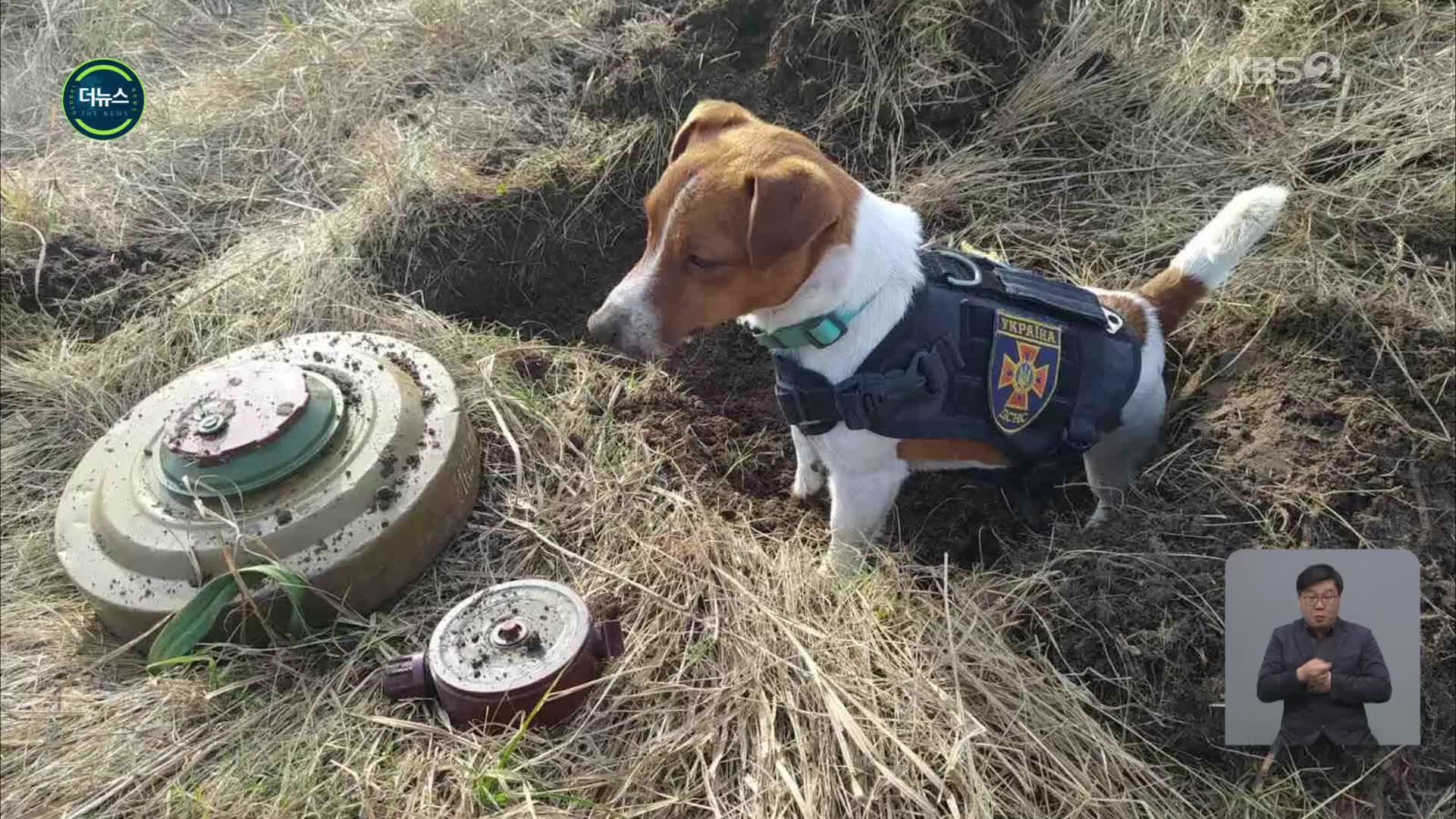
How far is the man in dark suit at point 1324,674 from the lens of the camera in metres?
1.88

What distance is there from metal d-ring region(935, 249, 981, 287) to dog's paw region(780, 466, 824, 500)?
0.91 metres

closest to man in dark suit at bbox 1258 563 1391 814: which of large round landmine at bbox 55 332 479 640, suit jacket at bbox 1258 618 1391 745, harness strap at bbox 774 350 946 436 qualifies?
suit jacket at bbox 1258 618 1391 745

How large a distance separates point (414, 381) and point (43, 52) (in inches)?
163

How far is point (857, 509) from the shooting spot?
271cm

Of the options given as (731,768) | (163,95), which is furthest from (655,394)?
(163,95)

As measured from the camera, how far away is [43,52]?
16.6 ft

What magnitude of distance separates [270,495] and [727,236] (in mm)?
1646

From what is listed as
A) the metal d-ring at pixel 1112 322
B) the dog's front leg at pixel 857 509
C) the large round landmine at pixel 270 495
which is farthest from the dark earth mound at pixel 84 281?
the metal d-ring at pixel 1112 322

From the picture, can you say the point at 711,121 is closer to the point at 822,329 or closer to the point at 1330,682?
the point at 822,329

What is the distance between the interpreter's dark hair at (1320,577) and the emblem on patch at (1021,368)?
836 millimetres

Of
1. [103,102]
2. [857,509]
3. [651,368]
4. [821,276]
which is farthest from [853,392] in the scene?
[103,102]

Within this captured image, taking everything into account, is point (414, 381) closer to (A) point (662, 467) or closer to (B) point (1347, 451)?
(A) point (662, 467)

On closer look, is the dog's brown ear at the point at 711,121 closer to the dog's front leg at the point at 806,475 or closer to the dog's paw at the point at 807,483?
the dog's front leg at the point at 806,475

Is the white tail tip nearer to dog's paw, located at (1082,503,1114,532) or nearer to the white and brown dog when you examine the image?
the white and brown dog
